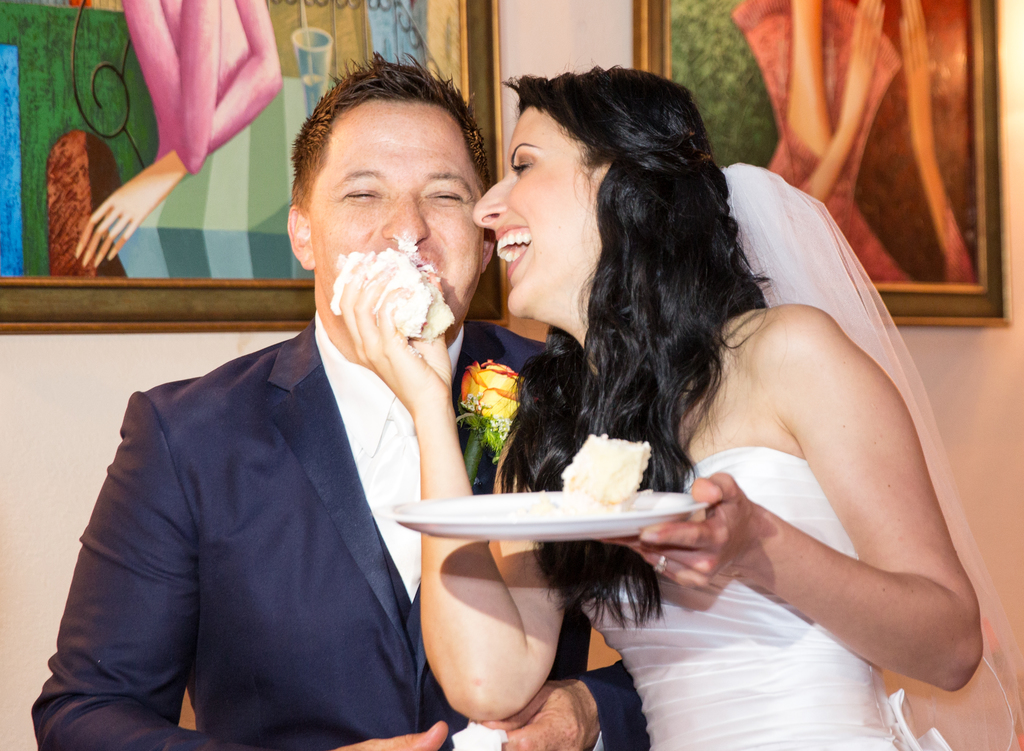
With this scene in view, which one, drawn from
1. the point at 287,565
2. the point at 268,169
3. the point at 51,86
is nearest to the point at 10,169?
the point at 51,86

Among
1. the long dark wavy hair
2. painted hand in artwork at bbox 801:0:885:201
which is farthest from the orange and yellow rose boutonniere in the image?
painted hand in artwork at bbox 801:0:885:201

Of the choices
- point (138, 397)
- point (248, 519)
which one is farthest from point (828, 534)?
point (138, 397)

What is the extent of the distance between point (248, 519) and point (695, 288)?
3.51 ft

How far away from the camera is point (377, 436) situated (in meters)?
2.12

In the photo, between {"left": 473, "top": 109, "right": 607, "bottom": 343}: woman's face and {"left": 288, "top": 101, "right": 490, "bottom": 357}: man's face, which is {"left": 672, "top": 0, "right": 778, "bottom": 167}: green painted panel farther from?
{"left": 473, "top": 109, "right": 607, "bottom": 343}: woman's face

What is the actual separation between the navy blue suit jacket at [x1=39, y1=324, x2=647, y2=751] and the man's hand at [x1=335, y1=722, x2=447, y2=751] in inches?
7.7

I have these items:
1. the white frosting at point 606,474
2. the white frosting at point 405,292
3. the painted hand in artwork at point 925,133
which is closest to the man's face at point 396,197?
the white frosting at point 405,292

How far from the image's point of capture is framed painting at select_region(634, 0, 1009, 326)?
319 centimetres

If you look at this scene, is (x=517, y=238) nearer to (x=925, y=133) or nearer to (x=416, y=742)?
(x=416, y=742)

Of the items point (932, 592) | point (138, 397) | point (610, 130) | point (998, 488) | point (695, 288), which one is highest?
point (610, 130)

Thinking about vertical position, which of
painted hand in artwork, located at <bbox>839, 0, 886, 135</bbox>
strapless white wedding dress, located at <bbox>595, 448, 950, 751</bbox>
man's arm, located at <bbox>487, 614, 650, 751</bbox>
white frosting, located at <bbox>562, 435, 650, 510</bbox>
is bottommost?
man's arm, located at <bbox>487, 614, 650, 751</bbox>

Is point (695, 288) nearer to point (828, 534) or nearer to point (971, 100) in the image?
point (828, 534)

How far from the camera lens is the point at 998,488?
12.0 ft

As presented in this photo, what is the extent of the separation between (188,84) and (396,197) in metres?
0.85
